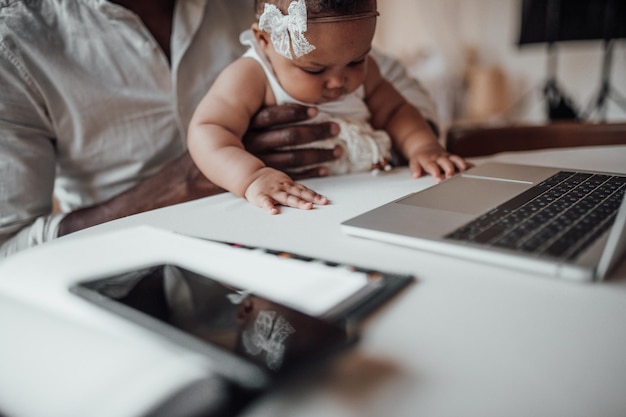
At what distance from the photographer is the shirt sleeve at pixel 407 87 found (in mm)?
1171

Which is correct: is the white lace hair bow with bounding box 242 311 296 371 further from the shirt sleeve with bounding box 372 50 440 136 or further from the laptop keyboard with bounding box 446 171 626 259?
the shirt sleeve with bounding box 372 50 440 136

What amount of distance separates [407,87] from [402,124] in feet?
0.90

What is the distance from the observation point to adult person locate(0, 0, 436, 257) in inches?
33.7

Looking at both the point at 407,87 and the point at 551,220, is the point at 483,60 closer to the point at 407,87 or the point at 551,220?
the point at 407,87

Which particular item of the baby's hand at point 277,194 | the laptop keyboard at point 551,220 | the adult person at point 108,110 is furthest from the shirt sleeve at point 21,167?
the laptop keyboard at point 551,220

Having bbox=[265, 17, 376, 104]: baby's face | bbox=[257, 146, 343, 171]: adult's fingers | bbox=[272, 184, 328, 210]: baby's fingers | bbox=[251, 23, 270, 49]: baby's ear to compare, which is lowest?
bbox=[272, 184, 328, 210]: baby's fingers

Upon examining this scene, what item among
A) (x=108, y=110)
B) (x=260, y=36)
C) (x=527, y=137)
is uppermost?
(x=260, y=36)

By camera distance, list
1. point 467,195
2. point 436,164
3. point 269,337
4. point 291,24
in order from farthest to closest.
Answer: point 436,164 → point 291,24 → point 467,195 → point 269,337

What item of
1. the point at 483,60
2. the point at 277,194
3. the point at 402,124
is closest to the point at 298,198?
the point at 277,194

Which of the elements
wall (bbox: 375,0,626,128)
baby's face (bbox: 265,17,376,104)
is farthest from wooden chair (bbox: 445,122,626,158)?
wall (bbox: 375,0,626,128)

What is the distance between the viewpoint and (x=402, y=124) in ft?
3.19

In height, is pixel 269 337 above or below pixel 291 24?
below

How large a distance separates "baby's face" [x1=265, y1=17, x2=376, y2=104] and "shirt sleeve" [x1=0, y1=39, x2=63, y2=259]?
45 cm

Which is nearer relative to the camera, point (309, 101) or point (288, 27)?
point (288, 27)
